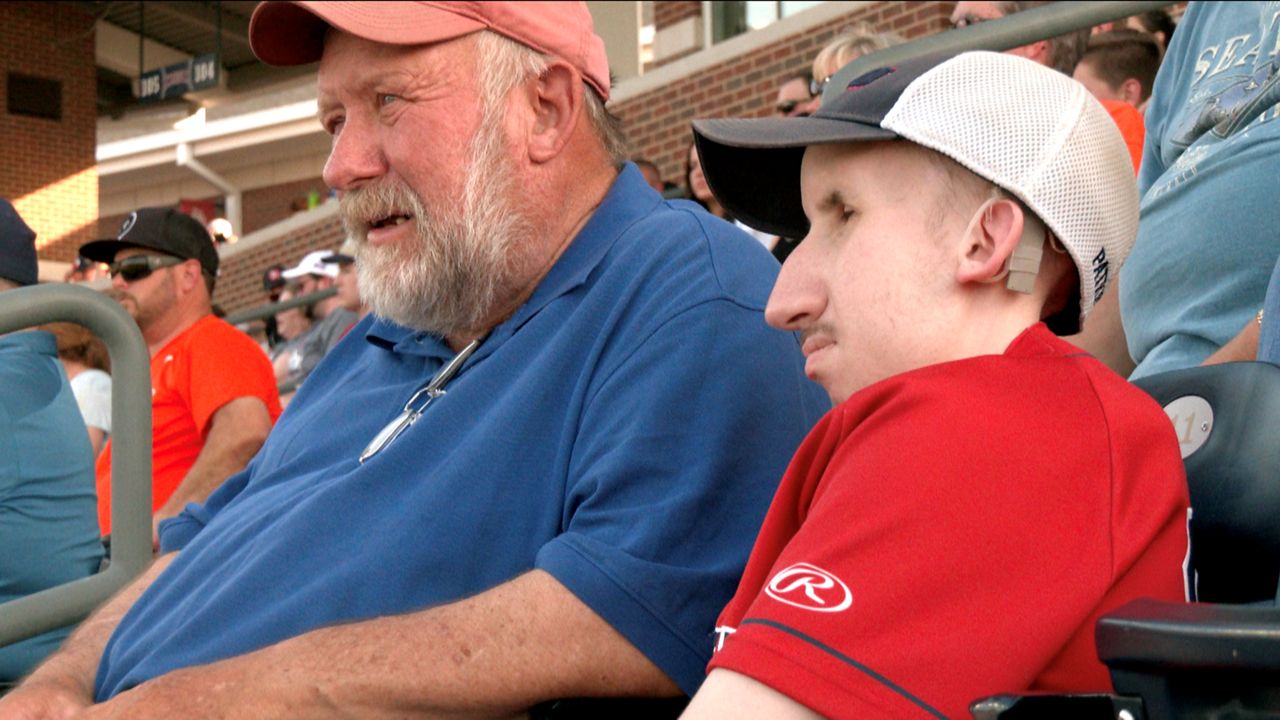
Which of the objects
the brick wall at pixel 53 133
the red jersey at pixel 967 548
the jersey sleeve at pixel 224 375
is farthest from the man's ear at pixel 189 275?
the brick wall at pixel 53 133

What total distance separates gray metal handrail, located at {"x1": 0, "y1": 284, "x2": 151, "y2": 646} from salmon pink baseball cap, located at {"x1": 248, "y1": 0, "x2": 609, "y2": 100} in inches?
32.8

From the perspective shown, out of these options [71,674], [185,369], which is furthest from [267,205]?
[71,674]

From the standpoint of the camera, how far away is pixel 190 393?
5.07 metres

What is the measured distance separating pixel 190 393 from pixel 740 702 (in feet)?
13.9

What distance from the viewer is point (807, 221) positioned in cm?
183

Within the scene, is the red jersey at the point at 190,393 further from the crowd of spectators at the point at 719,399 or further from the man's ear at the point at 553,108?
the man's ear at the point at 553,108

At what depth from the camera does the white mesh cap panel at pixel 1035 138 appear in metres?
1.41

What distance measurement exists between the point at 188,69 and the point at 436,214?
21454mm

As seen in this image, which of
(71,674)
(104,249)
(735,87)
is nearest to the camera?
(71,674)

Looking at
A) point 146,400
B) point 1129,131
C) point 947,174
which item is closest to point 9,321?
point 146,400

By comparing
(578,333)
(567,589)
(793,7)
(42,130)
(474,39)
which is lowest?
(42,130)

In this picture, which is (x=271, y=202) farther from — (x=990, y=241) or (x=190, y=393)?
(x=990, y=241)

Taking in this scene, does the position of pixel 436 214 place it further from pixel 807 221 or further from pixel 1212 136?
pixel 1212 136

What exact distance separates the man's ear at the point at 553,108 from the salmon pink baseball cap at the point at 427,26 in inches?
1.1
